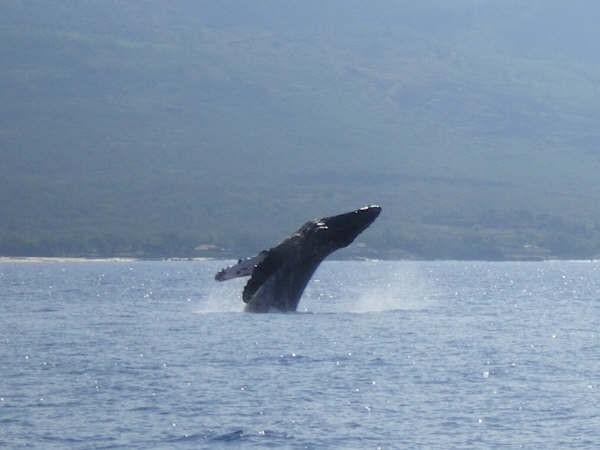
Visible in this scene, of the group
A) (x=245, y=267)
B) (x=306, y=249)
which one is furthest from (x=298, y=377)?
(x=306, y=249)

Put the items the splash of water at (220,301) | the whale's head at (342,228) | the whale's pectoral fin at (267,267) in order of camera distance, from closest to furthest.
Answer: the whale's pectoral fin at (267,267) → the whale's head at (342,228) → the splash of water at (220,301)

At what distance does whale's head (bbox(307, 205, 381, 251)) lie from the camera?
4838cm

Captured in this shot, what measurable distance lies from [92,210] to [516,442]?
165 m

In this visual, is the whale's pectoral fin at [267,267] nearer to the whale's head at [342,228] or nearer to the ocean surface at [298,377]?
the whale's head at [342,228]

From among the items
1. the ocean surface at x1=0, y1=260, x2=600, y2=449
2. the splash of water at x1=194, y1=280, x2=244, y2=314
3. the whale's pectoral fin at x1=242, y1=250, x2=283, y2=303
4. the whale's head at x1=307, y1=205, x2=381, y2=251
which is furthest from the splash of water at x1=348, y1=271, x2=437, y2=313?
the whale's head at x1=307, y1=205, x2=381, y2=251

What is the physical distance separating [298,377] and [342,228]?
430 inches

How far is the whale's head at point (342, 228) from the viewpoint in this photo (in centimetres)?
4838

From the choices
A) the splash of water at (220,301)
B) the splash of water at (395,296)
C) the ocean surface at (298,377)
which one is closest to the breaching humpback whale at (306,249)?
the ocean surface at (298,377)

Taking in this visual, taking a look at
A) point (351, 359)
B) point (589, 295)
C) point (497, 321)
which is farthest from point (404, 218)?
point (351, 359)

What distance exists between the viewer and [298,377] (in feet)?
125

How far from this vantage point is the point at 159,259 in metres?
178

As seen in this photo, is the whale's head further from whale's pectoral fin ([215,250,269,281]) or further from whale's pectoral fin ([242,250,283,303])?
whale's pectoral fin ([215,250,269,281])

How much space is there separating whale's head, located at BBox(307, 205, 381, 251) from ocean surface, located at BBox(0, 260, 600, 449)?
2.49 metres

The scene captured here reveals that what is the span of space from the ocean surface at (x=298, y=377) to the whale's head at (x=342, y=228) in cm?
249
